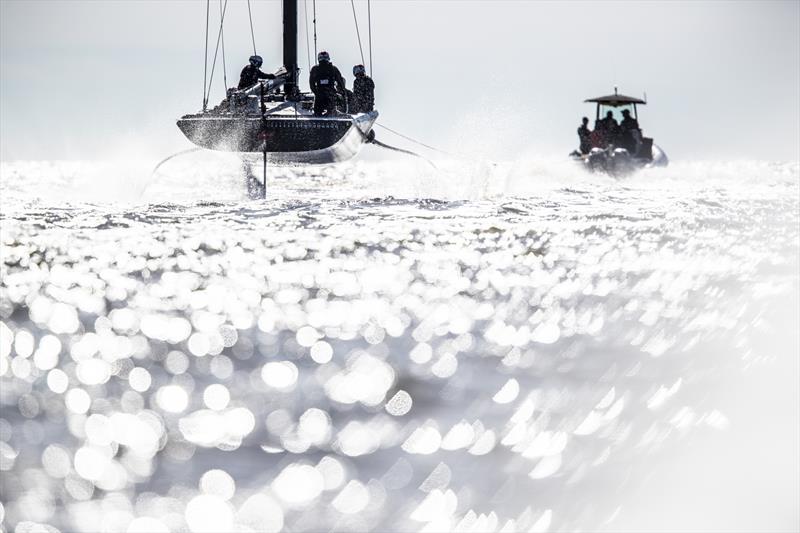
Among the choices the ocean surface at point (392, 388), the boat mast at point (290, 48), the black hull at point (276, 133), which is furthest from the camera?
the boat mast at point (290, 48)

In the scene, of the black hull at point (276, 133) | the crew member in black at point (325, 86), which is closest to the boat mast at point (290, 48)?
the crew member in black at point (325, 86)

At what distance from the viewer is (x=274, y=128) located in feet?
82.2

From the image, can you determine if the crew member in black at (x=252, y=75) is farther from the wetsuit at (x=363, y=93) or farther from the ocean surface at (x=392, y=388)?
the ocean surface at (x=392, y=388)

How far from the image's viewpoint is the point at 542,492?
5.03m

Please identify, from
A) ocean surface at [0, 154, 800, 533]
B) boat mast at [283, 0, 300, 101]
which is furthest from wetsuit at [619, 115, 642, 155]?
ocean surface at [0, 154, 800, 533]

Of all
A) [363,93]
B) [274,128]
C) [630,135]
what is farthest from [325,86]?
[630,135]

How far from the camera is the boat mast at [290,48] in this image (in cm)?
2758

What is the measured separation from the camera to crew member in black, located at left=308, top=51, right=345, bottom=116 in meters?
25.4

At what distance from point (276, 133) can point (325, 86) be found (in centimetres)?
154

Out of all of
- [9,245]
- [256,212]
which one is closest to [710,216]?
[256,212]

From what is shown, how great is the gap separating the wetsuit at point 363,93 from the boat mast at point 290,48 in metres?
1.43

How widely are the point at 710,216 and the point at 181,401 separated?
866 inches

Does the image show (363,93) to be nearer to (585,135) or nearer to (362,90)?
(362,90)

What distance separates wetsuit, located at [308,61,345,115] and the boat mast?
1.78 metres
